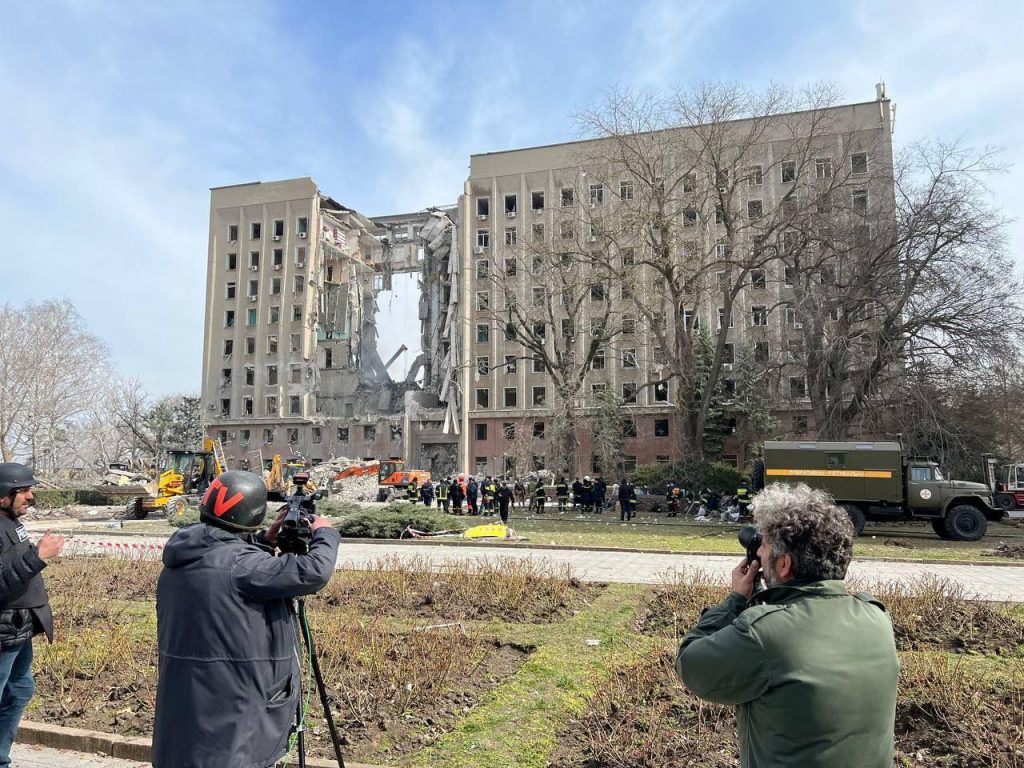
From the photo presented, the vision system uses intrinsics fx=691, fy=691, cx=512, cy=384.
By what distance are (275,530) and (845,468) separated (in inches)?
873

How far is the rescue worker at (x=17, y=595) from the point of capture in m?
4.27

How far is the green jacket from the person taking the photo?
6.99 ft

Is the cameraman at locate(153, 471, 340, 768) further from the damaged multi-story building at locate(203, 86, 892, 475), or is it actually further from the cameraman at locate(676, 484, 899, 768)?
the damaged multi-story building at locate(203, 86, 892, 475)

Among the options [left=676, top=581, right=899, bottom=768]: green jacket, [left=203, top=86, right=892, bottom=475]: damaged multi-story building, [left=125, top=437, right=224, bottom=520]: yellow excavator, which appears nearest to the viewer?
[left=676, top=581, right=899, bottom=768]: green jacket

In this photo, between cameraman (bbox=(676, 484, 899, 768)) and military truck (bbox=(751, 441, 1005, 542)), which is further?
military truck (bbox=(751, 441, 1005, 542))

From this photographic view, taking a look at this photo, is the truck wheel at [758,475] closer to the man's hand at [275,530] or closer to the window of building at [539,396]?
the man's hand at [275,530]

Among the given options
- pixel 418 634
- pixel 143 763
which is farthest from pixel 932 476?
pixel 143 763

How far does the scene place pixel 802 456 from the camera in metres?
22.3

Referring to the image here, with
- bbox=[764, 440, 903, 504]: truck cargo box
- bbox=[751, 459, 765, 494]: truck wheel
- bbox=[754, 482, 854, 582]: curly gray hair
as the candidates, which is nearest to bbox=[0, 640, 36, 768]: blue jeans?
bbox=[754, 482, 854, 582]: curly gray hair

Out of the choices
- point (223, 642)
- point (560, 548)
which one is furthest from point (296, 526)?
point (560, 548)

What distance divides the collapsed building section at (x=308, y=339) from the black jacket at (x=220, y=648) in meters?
58.8

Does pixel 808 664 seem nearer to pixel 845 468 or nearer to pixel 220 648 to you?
pixel 220 648

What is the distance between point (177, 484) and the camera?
3341 cm

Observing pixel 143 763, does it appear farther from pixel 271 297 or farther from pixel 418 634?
pixel 271 297
